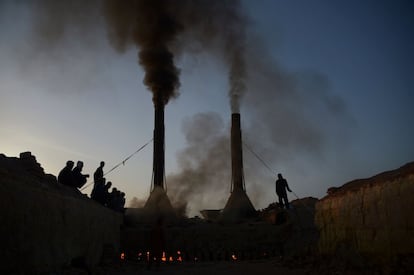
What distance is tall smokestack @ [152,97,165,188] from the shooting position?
20.2 meters

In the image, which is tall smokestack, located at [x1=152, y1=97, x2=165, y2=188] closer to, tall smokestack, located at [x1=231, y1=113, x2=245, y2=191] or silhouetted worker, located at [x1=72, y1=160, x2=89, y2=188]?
tall smokestack, located at [x1=231, y1=113, x2=245, y2=191]

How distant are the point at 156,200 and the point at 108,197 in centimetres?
349

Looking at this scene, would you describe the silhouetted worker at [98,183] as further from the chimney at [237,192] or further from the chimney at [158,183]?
the chimney at [237,192]

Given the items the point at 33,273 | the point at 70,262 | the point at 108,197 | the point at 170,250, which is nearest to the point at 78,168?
the point at 108,197

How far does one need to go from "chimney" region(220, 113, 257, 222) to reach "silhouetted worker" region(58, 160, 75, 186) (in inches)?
305

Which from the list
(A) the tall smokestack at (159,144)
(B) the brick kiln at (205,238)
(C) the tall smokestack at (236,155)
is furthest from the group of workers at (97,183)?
(C) the tall smokestack at (236,155)

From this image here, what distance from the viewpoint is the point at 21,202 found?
247 inches

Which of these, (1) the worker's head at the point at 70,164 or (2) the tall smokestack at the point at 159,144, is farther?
(2) the tall smokestack at the point at 159,144

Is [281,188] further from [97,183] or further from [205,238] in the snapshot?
[97,183]

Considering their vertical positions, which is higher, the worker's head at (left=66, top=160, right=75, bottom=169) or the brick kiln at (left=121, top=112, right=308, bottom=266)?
the worker's head at (left=66, top=160, right=75, bottom=169)

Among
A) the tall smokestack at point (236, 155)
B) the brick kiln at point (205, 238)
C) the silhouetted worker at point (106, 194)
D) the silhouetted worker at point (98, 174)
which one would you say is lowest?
the brick kiln at point (205, 238)

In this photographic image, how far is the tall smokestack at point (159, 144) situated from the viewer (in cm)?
2019

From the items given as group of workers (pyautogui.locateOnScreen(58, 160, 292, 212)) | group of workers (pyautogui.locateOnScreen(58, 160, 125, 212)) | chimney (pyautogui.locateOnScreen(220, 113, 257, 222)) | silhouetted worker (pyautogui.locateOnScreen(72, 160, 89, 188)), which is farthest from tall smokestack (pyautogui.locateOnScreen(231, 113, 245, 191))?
silhouetted worker (pyautogui.locateOnScreen(72, 160, 89, 188))

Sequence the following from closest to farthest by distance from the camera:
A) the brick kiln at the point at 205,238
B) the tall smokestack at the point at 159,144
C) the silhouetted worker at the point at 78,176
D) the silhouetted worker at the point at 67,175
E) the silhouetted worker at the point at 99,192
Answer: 1. the silhouetted worker at the point at 67,175
2. the silhouetted worker at the point at 78,176
3. the silhouetted worker at the point at 99,192
4. the brick kiln at the point at 205,238
5. the tall smokestack at the point at 159,144
